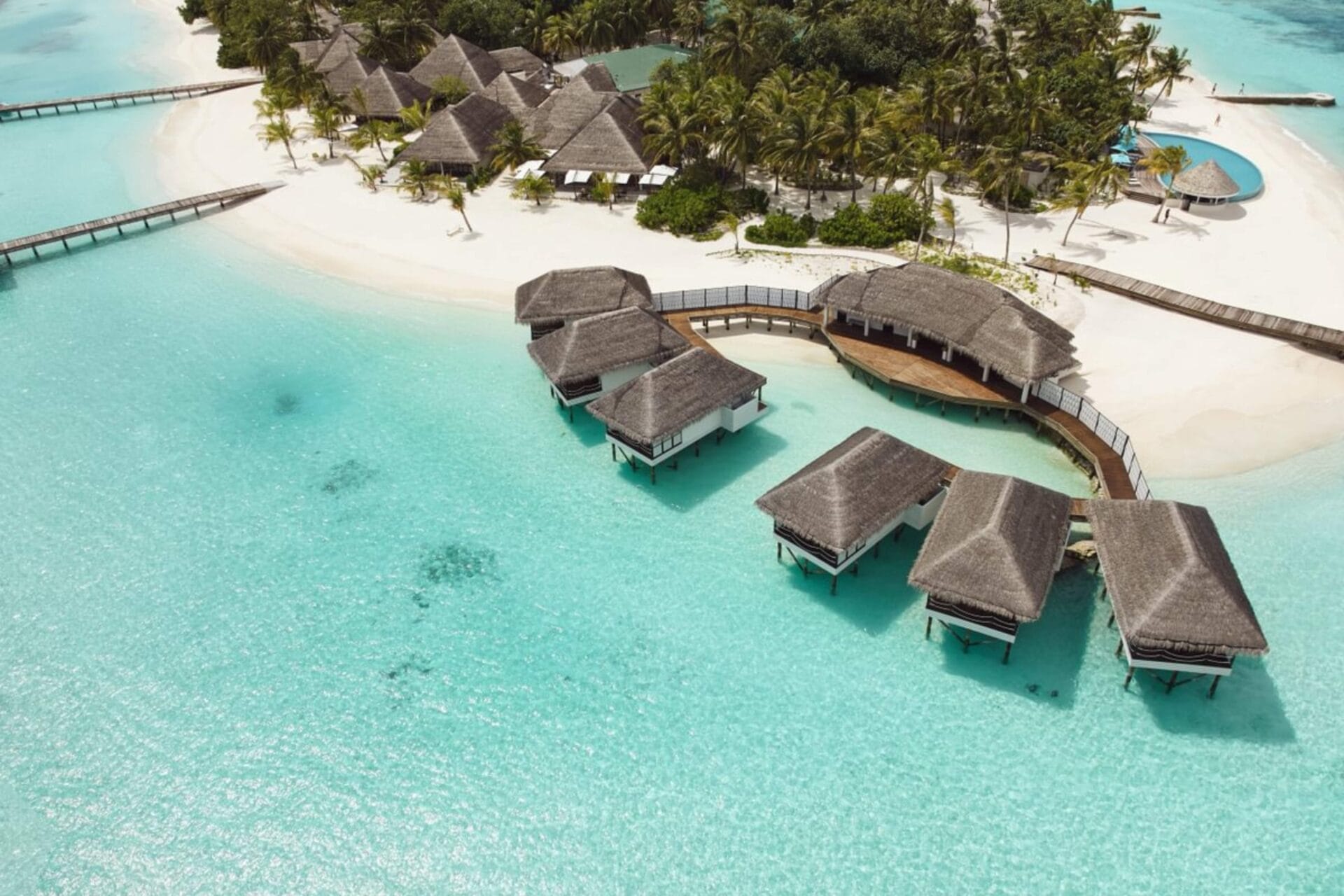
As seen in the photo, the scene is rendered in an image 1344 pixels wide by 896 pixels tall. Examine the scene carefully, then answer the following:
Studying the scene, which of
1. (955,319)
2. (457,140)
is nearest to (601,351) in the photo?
(955,319)

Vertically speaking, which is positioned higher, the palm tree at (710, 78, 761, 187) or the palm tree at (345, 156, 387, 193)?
the palm tree at (710, 78, 761, 187)

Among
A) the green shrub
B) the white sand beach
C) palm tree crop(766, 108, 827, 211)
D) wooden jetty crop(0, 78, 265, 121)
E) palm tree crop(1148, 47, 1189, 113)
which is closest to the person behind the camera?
the white sand beach

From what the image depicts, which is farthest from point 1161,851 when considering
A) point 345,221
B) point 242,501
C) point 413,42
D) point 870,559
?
point 413,42

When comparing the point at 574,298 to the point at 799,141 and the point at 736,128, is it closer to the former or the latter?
the point at 736,128

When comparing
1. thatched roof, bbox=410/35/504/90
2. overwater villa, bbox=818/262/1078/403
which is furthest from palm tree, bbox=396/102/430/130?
overwater villa, bbox=818/262/1078/403

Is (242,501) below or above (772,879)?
→ above

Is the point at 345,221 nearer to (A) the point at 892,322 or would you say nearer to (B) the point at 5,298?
(B) the point at 5,298

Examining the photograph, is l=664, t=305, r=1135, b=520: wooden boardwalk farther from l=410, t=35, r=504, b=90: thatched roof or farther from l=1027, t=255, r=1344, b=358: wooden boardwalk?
l=410, t=35, r=504, b=90: thatched roof

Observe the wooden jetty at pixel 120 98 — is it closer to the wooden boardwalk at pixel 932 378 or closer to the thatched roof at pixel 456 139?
the thatched roof at pixel 456 139

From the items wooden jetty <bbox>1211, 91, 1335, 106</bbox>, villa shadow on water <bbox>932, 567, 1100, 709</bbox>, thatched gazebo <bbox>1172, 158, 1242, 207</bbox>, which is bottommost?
villa shadow on water <bbox>932, 567, 1100, 709</bbox>
